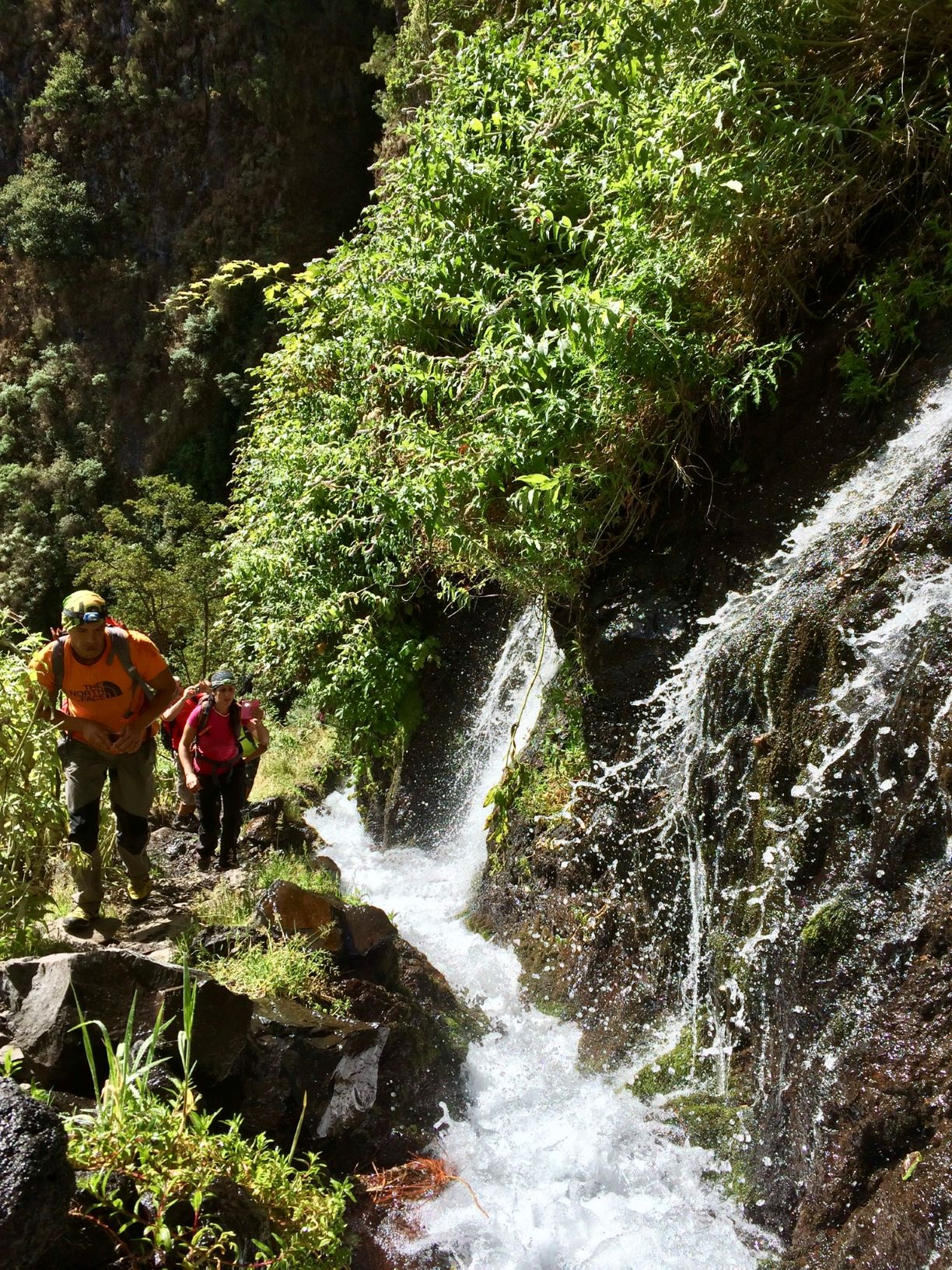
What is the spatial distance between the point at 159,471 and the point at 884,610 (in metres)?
19.4

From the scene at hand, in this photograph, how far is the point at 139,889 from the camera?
491cm

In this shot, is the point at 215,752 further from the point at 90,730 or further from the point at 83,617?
the point at 83,617

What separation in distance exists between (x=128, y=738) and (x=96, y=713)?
0.62 ft

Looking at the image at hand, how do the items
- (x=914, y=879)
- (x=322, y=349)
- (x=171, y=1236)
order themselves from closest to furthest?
(x=171, y=1236), (x=914, y=879), (x=322, y=349)

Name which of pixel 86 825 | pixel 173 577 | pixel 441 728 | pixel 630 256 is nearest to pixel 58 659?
pixel 86 825

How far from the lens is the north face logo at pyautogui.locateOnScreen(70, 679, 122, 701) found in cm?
408

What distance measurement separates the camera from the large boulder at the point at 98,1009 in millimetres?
3184

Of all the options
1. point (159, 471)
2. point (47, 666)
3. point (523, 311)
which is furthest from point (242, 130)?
point (47, 666)

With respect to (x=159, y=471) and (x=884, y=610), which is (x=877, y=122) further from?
(x=159, y=471)

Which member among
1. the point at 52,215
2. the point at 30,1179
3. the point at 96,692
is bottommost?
the point at 30,1179

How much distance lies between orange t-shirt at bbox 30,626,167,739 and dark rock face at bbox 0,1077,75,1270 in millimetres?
2111

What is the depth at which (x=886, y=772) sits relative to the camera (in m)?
3.73

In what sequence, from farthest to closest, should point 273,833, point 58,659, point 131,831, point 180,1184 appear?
point 273,833
point 131,831
point 58,659
point 180,1184

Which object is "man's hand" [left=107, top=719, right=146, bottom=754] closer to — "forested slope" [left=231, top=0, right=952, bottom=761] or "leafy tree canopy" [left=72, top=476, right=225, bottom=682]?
"forested slope" [left=231, top=0, right=952, bottom=761]
